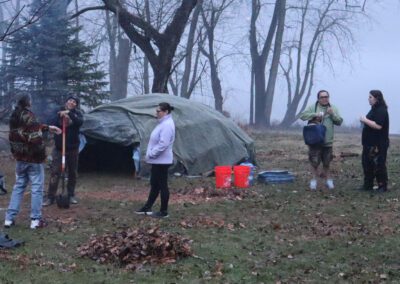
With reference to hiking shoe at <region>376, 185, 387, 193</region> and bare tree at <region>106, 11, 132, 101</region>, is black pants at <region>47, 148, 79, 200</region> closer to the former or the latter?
hiking shoe at <region>376, 185, 387, 193</region>

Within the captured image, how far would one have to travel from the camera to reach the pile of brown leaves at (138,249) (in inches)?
254

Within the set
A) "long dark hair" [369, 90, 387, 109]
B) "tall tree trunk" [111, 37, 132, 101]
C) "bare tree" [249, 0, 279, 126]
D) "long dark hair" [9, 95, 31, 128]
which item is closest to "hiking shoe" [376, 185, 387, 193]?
"long dark hair" [369, 90, 387, 109]

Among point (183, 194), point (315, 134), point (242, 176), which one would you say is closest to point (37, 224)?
point (183, 194)

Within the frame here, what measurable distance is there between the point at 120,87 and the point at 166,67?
12.7m

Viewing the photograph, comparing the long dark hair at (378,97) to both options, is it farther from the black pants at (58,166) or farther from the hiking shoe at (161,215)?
the black pants at (58,166)

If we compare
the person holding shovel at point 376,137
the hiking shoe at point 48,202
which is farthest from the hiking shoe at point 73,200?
the person holding shovel at point 376,137

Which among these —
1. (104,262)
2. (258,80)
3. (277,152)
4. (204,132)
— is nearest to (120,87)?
(258,80)

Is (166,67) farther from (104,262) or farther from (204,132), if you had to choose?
(104,262)

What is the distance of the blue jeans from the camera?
7.94 m

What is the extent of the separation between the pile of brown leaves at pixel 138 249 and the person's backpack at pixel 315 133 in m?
4.30

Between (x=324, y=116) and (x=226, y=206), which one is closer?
(x=226, y=206)

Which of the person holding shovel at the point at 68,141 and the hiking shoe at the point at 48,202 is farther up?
the person holding shovel at the point at 68,141

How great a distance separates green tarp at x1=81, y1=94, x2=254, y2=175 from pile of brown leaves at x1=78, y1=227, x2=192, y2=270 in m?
5.88

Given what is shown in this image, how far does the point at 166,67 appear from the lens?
1802 cm
